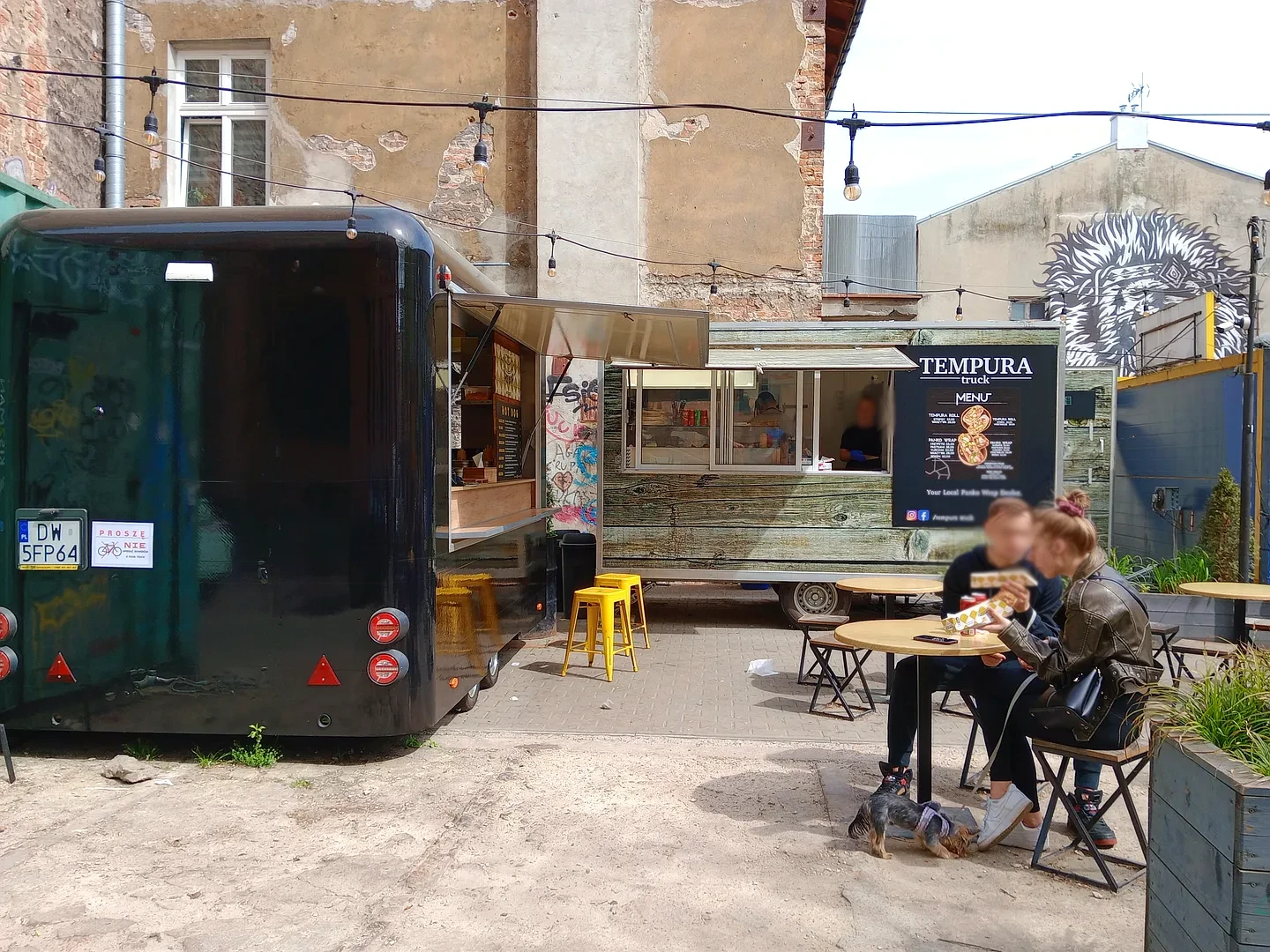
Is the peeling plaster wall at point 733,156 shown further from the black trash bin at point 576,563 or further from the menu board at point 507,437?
the menu board at point 507,437

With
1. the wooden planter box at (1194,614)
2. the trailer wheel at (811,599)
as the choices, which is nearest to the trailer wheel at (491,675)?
the trailer wheel at (811,599)

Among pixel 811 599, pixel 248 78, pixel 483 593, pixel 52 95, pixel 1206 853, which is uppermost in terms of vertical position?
pixel 248 78

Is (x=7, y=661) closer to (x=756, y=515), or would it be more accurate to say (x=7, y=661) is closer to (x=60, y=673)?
(x=60, y=673)

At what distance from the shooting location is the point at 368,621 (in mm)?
5793

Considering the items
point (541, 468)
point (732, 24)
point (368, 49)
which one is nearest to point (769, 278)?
point (732, 24)

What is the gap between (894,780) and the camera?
16.2ft

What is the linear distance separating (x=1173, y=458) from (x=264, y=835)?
12139mm

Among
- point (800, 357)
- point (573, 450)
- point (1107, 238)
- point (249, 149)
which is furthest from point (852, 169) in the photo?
point (1107, 238)

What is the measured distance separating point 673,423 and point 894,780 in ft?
21.7

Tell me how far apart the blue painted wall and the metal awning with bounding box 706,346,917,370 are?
13.8 ft

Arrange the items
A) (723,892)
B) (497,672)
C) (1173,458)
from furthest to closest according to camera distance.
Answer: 1. (1173,458)
2. (497,672)
3. (723,892)

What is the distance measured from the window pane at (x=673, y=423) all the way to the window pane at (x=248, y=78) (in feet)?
23.3

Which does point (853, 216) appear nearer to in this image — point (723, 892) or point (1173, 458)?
point (1173, 458)

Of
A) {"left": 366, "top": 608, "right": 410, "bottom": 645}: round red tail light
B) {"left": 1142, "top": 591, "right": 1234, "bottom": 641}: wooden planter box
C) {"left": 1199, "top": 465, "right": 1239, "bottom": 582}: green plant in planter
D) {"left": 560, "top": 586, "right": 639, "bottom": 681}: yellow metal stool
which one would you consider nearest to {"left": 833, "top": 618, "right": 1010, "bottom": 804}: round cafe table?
{"left": 366, "top": 608, "right": 410, "bottom": 645}: round red tail light
